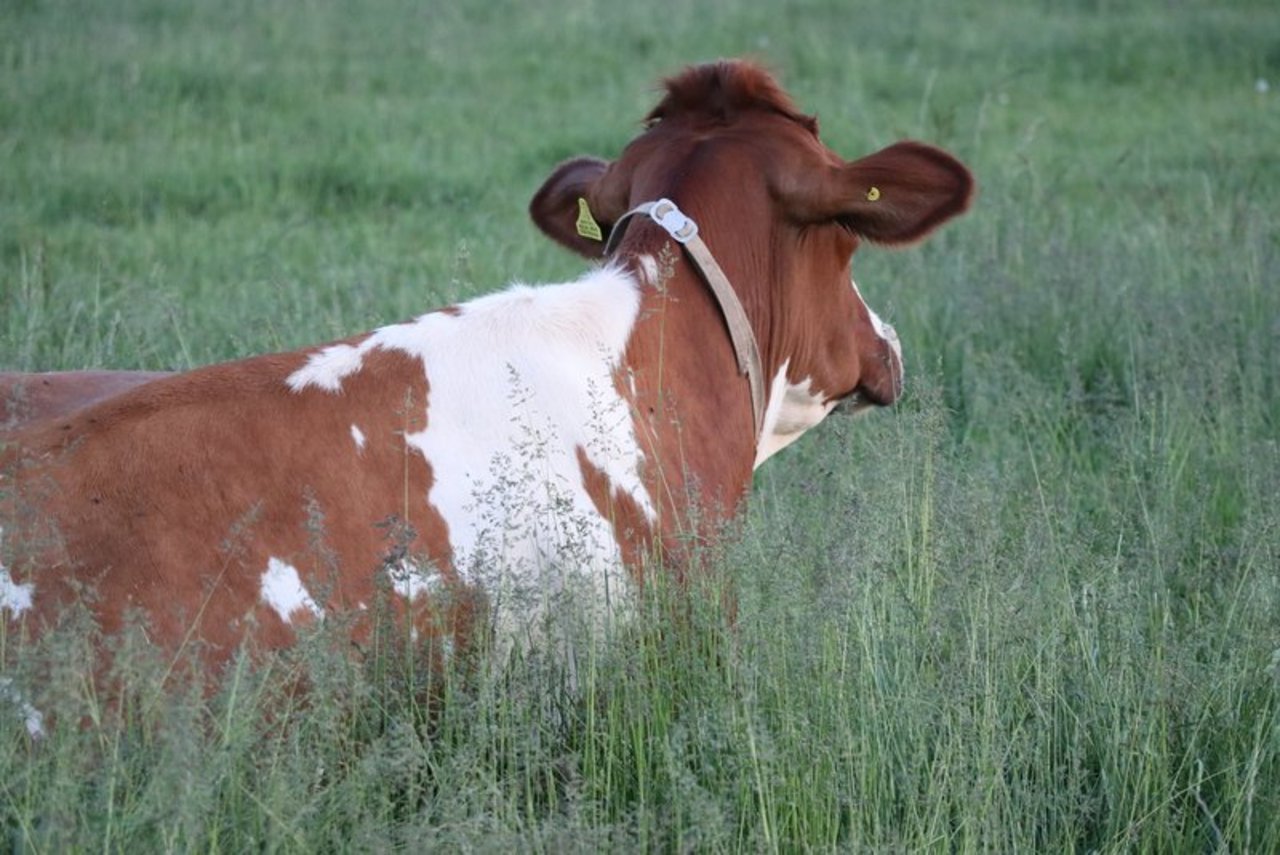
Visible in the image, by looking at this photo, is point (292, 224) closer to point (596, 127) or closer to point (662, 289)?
point (596, 127)

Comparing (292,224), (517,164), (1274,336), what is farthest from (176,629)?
(517,164)

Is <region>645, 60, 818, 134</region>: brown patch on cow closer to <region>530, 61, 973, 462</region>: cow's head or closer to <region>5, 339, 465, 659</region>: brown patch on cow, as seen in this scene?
<region>530, 61, 973, 462</region>: cow's head

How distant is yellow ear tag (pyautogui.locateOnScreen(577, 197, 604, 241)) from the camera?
15.0 feet

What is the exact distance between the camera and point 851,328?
4.59 meters

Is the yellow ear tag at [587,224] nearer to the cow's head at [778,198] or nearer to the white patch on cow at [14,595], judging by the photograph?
the cow's head at [778,198]

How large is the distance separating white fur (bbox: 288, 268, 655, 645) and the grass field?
0.18 meters

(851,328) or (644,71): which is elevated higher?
(644,71)

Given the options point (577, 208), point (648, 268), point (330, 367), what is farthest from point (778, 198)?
point (330, 367)

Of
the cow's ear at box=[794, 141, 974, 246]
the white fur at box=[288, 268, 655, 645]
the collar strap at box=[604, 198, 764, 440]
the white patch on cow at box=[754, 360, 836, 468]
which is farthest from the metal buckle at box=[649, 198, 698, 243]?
the white patch on cow at box=[754, 360, 836, 468]

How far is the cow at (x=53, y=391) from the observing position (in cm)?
392

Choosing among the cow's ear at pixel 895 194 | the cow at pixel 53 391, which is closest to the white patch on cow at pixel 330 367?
the cow at pixel 53 391

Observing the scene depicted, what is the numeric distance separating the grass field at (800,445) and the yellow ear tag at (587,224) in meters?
0.84

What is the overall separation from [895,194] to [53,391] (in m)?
2.09

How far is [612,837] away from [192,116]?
8.46 m
